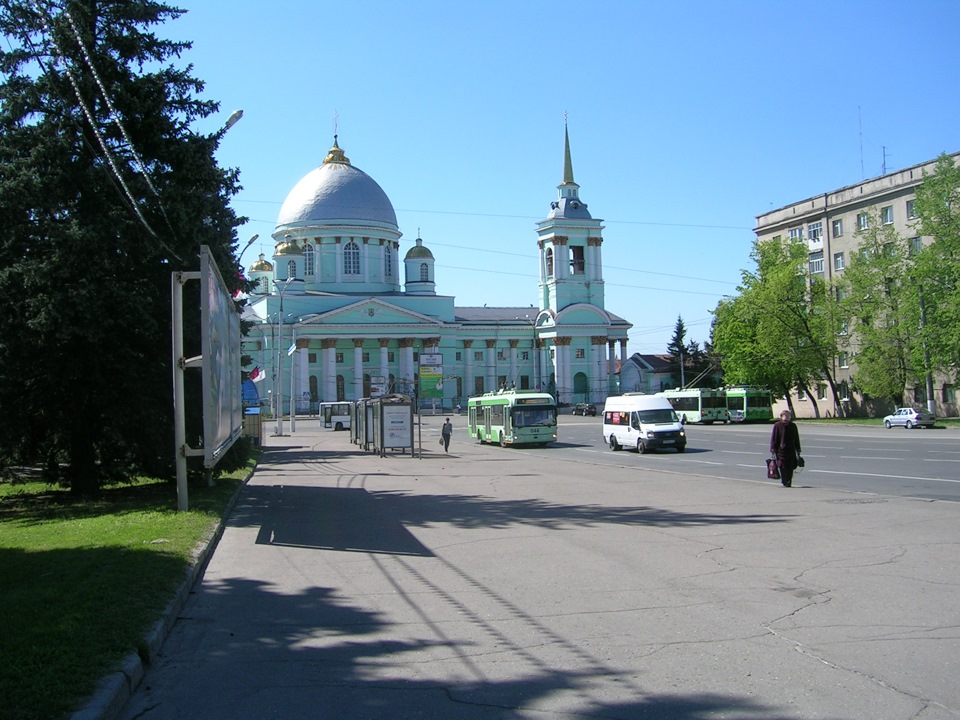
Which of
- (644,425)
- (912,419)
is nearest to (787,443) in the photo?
(644,425)

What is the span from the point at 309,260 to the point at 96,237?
82854 millimetres

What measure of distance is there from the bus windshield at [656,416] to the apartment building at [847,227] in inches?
1239

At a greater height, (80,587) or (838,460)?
(80,587)

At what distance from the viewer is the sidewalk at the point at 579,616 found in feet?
19.3

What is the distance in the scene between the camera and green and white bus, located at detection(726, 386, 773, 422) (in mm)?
65938

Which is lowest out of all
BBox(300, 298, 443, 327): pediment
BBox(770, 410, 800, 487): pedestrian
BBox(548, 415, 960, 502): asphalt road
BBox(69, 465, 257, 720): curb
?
BBox(548, 415, 960, 502): asphalt road

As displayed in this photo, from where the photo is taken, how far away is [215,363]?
1459cm

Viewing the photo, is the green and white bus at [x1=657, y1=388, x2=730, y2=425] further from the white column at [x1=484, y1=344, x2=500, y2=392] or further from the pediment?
the white column at [x1=484, y1=344, x2=500, y2=392]

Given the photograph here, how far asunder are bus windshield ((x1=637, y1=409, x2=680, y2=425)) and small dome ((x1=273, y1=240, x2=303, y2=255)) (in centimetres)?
6819

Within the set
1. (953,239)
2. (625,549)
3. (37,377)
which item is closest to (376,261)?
(953,239)

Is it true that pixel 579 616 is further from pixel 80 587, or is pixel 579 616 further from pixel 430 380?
pixel 430 380

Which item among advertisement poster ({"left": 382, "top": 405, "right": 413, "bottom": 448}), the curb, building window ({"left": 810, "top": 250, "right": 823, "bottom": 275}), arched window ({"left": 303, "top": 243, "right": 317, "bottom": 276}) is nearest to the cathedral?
arched window ({"left": 303, "top": 243, "right": 317, "bottom": 276})

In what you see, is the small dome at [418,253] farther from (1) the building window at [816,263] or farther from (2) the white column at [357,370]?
(1) the building window at [816,263]

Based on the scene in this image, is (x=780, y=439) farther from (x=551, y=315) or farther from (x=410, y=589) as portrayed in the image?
(x=551, y=315)
